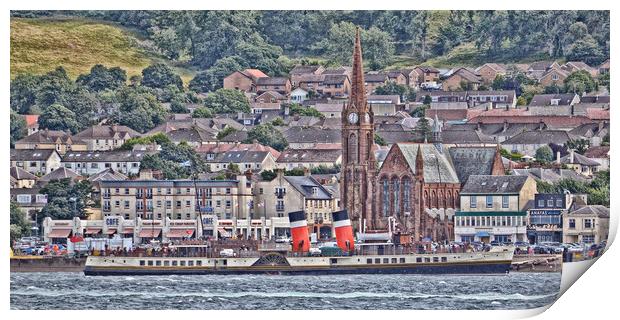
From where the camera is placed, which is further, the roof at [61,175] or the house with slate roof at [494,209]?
the roof at [61,175]

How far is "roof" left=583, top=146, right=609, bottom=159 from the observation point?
4381 centimetres

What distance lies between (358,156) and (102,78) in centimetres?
962

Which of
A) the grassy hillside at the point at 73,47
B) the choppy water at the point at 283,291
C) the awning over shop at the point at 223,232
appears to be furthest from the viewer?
the grassy hillside at the point at 73,47

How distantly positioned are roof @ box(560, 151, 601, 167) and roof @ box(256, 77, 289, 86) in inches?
375

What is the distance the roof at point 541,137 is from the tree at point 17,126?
9.29 metres

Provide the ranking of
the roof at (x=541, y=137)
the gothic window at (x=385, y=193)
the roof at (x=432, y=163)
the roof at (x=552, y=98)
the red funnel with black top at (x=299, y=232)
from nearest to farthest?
the red funnel with black top at (x=299, y=232) → the roof at (x=432, y=163) → the gothic window at (x=385, y=193) → the roof at (x=541, y=137) → the roof at (x=552, y=98)

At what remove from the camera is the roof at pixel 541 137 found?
46.9 metres

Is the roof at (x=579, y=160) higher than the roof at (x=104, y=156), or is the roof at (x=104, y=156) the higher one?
the roof at (x=104, y=156)

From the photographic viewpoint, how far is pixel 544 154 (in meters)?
45.8

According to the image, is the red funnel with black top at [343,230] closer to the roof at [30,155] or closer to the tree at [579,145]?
the tree at [579,145]

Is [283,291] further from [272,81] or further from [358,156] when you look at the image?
[272,81]

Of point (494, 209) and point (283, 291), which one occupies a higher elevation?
point (494, 209)

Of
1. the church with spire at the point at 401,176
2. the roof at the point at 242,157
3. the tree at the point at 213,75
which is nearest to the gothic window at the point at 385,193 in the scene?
the church with spire at the point at 401,176

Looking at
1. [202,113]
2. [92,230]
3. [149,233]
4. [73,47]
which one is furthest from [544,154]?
[73,47]
